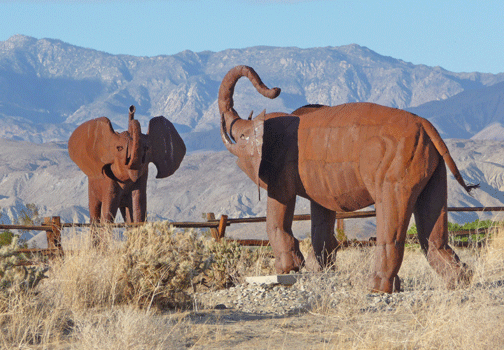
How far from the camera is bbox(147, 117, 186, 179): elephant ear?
480 inches

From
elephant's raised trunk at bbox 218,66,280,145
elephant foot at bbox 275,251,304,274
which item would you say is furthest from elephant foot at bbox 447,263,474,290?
elephant's raised trunk at bbox 218,66,280,145

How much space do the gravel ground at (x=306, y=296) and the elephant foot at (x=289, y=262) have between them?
0.27 m

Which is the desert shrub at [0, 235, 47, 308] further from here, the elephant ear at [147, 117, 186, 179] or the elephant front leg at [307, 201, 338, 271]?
the elephant ear at [147, 117, 186, 179]

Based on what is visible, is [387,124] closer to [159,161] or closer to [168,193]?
[159,161]

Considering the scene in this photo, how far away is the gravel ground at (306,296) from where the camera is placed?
24.2 feet

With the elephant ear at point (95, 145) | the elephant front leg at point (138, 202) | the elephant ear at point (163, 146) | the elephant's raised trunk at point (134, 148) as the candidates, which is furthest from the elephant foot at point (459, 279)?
the elephant ear at point (95, 145)

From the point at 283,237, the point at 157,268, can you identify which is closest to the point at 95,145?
the point at 283,237

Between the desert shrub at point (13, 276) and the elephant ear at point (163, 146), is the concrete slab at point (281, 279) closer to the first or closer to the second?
the desert shrub at point (13, 276)

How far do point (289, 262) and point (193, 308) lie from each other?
1.52m

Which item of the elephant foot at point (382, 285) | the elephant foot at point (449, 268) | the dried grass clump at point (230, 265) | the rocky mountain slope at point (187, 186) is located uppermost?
the elephant foot at point (449, 268)

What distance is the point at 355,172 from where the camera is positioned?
7.88 meters

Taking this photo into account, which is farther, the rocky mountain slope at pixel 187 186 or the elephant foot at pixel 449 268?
the rocky mountain slope at pixel 187 186

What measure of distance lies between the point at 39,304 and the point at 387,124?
4.01m

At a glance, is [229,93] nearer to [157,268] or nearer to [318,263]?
[318,263]
